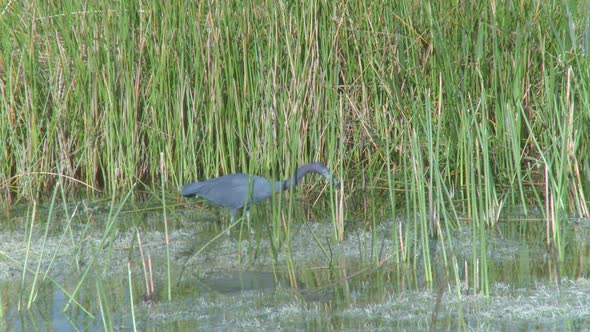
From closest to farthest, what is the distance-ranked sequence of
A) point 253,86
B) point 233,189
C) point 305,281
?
point 305,281
point 233,189
point 253,86

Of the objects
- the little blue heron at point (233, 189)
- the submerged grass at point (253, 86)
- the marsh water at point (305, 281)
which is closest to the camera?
the marsh water at point (305, 281)

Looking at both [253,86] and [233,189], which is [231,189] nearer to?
[233,189]

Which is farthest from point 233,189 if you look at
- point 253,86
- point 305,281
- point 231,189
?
point 305,281

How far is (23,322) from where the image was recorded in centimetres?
310

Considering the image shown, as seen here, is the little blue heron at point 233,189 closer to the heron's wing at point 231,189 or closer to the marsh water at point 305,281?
the heron's wing at point 231,189

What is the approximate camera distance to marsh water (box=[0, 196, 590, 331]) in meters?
2.98

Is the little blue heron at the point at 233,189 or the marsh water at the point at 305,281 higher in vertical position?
the little blue heron at the point at 233,189

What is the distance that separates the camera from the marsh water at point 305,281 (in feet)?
9.78

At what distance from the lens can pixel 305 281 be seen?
3.48m

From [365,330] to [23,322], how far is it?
1.21m

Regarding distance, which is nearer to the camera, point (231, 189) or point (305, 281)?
point (305, 281)

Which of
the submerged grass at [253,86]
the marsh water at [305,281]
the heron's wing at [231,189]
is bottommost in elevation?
the marsh water at [305,281]

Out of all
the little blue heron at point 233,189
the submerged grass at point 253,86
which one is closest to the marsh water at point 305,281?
the little blue heron at point 233,189

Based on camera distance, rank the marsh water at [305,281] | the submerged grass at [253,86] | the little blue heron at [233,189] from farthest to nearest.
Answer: the submerged grass at [253,86]
the little blue heron at [233,189]
the marsh water at [305,281]
